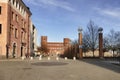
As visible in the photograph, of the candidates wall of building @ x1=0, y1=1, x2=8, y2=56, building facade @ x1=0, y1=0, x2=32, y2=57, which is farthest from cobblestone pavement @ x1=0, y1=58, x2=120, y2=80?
building facade @ x1=0, y1=0, x2=32, y2=57

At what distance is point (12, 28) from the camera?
64.6 meters

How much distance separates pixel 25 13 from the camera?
82875 millimetres

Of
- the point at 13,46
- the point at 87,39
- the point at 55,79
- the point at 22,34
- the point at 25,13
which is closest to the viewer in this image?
the point at 55,79

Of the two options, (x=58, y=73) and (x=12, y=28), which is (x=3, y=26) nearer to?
(x=12, y=28)

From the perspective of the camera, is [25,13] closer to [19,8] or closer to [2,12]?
[19,8]

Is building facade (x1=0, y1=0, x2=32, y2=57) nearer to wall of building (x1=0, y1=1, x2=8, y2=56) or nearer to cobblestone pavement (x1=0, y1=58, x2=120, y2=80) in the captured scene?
wall of building (x1=0, y1=1, x2=8, y2=56)

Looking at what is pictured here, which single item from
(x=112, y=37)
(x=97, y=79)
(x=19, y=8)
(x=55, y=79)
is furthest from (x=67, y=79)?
(x=112, y=37)

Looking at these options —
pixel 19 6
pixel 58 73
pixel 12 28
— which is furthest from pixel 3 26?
pixel 58 73

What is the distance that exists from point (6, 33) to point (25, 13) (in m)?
25.3

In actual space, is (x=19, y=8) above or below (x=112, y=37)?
above

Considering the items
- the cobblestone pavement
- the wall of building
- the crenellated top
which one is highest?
the crenellated top

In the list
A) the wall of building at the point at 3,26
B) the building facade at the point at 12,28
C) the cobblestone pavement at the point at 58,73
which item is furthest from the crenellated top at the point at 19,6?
the cobblestone pavement at the point at 58,73

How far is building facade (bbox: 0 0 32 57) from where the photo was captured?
5847 centimetres

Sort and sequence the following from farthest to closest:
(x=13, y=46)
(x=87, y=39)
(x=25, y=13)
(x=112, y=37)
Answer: (x=112, y=37) → (x=25, y=13) → (x=87, y=39) → (x=13, y=46)
